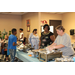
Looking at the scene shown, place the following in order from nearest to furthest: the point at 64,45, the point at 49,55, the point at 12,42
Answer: the point at 49,55
the point at 64,45
the point at 12,42

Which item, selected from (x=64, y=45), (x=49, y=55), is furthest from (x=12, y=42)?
(x=64, y=45)

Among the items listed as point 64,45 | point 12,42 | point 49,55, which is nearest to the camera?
point 49,55

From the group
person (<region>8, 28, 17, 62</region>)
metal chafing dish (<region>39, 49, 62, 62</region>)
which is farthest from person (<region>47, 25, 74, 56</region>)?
person (<region>8, 28, 17, 62</region>)

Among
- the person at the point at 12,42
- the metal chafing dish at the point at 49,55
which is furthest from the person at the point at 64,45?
the person at the point at 12,42

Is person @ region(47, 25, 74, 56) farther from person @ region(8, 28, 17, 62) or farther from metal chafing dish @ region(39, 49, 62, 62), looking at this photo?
person @ region(8, 28, 17, 62)

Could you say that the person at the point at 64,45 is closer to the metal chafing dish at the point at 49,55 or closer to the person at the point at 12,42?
the metal chafing dish at the point at 49,55

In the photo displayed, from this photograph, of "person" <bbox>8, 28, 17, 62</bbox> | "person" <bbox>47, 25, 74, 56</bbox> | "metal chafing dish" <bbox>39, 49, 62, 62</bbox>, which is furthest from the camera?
"person" <bbox>8, 28, 17, 62</bbox>

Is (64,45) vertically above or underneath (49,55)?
above

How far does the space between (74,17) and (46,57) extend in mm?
4082

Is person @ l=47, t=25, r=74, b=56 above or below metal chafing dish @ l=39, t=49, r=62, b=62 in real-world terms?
above

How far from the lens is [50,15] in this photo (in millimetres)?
6105

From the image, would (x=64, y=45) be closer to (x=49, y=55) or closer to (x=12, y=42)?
(x=49, y=55)
